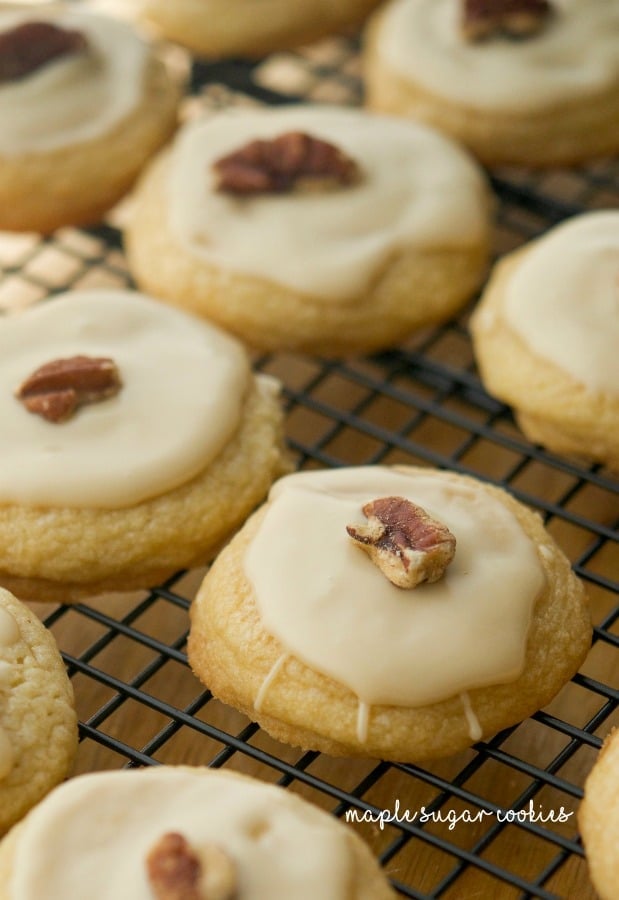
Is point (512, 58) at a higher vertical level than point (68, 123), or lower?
higher

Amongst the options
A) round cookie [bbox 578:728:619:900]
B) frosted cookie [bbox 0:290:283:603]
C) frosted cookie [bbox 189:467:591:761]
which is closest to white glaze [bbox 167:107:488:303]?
frosted cookie [bbox 0:290:283:603]

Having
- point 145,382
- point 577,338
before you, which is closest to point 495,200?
point 577,338

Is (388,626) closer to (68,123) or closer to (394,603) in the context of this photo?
(394,603)

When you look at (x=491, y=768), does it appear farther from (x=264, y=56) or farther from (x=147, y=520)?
(x=264, y=56)

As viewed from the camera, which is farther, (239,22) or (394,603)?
(239,22)

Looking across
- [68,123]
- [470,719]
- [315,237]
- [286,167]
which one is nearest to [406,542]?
Result: [470,719]
